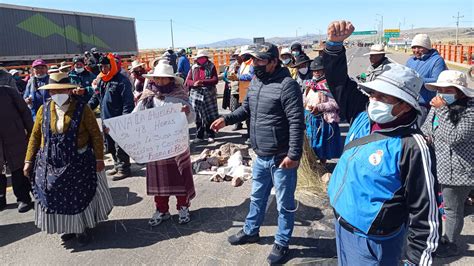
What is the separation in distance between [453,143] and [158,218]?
10.3 feet

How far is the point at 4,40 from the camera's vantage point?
1978 cm

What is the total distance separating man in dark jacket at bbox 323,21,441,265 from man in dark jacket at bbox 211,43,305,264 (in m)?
0.86

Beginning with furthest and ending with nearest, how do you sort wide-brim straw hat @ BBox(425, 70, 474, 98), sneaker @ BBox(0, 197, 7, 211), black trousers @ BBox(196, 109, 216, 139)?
black trousers @ BBox(196, 109, 216, 139)
sneaker @ BBox(0, 197, 7, 211)
wide-brim straw hat @ BBox(425, 70, 474, 98)

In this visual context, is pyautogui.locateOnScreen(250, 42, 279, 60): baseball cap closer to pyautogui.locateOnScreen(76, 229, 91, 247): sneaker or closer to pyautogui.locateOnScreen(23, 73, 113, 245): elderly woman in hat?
pyautogui.locateOnScreen(23, 73, 113, 245): elderly woman in hat

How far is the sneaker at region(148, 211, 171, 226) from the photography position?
4160 millimetres

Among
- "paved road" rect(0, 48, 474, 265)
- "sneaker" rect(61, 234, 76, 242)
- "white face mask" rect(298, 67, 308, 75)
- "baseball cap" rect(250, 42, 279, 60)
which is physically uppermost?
"baseball cap" rect(250, 42, 279, 60)

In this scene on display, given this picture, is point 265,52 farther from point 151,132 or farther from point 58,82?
point 58,82

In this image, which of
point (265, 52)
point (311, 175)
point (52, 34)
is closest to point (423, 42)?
point (311, 175)

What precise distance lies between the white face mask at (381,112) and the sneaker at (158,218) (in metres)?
3.00

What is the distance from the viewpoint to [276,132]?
3129 millimetres

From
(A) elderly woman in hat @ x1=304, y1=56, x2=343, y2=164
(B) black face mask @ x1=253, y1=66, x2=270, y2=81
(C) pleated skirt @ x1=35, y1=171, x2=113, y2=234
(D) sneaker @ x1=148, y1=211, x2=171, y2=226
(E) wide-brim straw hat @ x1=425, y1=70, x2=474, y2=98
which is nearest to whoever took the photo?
(E) wide-brim straw hat @ x1=425, y1=70, x2=474, y2=98

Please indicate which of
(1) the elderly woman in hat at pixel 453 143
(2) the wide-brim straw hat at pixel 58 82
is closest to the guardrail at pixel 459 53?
(1) the elderly woman in hat at pixel 453 143

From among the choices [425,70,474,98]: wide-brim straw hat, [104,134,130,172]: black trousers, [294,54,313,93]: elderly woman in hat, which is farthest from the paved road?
[294,54,313,93]: elderly woman in hat

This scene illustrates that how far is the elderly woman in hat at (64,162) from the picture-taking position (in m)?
3.54
